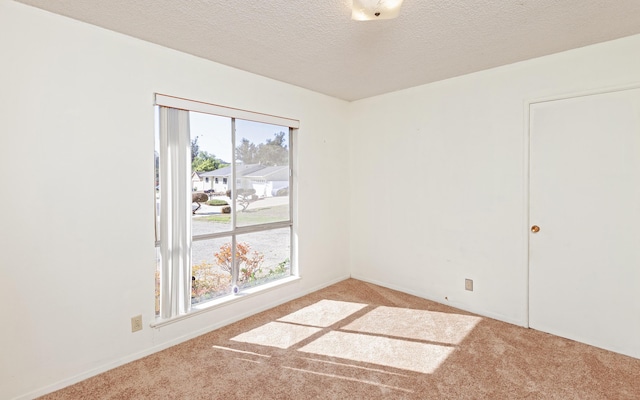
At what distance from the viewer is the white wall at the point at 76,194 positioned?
2.00 m

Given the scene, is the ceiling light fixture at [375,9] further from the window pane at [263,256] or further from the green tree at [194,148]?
the window pane at [263,256]

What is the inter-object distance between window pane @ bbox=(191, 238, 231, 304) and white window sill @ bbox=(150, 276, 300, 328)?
79 millimetres

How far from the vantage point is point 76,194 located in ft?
7.30

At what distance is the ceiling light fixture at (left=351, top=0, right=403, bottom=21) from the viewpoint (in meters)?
1.79

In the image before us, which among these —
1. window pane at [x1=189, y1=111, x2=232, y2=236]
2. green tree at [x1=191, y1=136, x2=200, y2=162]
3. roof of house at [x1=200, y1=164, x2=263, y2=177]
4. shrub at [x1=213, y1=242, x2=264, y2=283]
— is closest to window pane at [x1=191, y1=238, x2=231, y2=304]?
shrub at [x1=213, y1=242, x2=264, y2=283]

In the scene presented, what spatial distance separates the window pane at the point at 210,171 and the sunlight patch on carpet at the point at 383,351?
55.7 inches

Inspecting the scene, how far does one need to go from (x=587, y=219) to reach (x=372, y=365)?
7.04 feet

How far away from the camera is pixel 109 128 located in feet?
7.75

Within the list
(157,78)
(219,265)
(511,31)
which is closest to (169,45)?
(157,78)

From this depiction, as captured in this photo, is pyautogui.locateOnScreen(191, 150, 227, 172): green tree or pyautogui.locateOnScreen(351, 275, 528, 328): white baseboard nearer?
pyautogui.locateOnScreen(191, 150, 227, 172): green tree

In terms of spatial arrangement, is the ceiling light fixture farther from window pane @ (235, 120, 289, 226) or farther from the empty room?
window pane @ (235, 120, 289, 226)

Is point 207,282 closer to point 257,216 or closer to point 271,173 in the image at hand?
point 257,216

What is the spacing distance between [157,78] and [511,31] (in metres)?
2.72

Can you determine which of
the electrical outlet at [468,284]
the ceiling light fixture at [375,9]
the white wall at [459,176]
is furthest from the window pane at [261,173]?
the electrical outlet at [468,284]
